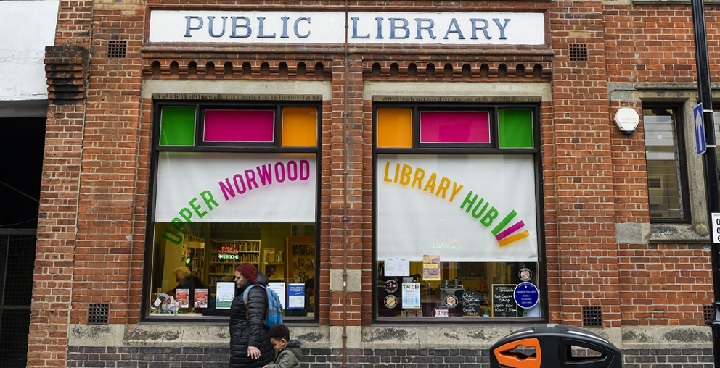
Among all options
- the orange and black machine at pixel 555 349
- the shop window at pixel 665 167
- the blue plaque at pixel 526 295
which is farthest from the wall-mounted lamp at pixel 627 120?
the orange and black machine at pixel 555 349

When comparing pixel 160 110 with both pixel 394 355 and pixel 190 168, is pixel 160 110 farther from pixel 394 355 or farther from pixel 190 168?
pixel 394 355

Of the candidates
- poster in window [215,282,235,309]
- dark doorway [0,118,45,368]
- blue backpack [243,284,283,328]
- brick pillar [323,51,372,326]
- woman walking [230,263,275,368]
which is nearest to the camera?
woman walking [230,263,275,368]

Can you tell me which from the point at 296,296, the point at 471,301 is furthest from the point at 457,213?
the point at 296,296

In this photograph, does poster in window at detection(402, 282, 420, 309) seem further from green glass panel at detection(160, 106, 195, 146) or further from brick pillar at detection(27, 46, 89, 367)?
brick pillar at detection(27, 46, 89, 367)

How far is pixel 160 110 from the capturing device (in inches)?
318

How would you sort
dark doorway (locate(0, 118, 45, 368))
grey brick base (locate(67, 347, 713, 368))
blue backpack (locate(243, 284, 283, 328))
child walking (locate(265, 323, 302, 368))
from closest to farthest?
child walking (locate(265, 323, 302, 368)), blue backpack (locate(243, 284, 283, 328)), grey brick base (locate(67, 347, 713, 368)), dark doorway (locate(0, 118, 45, 368))

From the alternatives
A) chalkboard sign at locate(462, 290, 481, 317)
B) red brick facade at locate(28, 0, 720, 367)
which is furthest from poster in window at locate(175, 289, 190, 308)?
chalkboard sign at locate(462, 290, 481, 317)

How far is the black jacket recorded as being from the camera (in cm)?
643

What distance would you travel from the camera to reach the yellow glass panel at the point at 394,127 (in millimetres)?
8062

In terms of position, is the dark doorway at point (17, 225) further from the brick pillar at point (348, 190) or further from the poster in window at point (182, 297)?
the brick pillar at point (348, 190)

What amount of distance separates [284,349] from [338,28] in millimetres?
4437

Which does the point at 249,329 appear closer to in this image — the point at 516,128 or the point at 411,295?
the point at 411,295

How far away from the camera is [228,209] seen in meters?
7.94

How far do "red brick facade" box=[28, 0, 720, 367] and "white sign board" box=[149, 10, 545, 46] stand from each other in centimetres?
14
